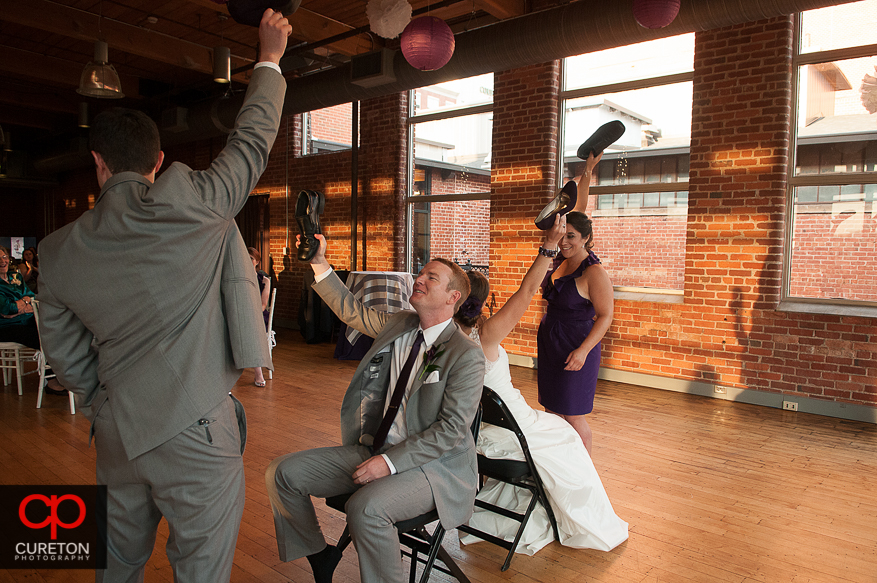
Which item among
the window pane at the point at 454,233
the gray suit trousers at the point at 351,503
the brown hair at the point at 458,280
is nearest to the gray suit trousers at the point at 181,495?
the gray suit trousers at the point at 351,503

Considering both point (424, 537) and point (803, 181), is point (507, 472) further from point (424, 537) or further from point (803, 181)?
point (803, 181)

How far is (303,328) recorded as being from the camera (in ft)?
28.8

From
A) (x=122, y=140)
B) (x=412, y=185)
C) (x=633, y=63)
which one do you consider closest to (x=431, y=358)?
(x=122, y=140)

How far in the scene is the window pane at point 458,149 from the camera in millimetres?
7586

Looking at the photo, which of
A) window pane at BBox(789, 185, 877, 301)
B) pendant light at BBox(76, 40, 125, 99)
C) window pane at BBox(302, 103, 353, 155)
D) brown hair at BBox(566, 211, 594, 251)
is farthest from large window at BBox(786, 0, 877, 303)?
window pane at BBox(302, 103, 353, 155)

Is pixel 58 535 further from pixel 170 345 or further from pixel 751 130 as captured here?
pixel 751 130

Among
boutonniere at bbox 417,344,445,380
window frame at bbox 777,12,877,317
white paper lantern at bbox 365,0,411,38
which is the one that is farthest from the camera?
window frame at bbox 777,12,877,317

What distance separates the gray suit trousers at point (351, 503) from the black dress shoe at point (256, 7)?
1448 millimetres

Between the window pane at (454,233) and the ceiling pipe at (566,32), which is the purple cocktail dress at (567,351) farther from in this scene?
the window pane at (454,233)

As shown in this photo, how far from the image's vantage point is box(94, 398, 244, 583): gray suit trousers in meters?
1.42

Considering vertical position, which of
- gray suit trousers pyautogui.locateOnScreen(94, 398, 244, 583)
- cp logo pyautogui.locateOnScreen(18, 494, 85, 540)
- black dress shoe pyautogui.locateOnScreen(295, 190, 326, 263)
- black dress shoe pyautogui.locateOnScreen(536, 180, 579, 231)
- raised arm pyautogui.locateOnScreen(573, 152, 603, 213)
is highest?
raised arm pyautogui.locateOnScreen(573, 152, 603, 213)

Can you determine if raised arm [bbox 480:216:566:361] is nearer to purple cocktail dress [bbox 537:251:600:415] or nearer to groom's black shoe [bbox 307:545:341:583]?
purple cocktail dress [bbox 537:251:600:415]

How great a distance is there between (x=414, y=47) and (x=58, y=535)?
353 cm

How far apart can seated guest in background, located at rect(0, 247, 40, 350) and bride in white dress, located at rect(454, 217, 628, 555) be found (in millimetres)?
4816
